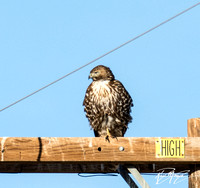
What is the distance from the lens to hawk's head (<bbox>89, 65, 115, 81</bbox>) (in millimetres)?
8312

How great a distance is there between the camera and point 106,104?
7.91 m

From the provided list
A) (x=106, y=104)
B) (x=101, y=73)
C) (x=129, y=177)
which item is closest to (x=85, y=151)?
(x=129, y=177)

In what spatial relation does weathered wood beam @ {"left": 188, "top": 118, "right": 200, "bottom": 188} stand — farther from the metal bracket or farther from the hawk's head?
the hawk's head

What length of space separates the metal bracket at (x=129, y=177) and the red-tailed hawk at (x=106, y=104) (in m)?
2.65

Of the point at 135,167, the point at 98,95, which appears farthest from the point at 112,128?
the point at 135,167

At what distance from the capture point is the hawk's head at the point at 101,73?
8.31m

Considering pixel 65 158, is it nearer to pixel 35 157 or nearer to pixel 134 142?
pixel 35 157

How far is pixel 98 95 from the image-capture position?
7.93 meters

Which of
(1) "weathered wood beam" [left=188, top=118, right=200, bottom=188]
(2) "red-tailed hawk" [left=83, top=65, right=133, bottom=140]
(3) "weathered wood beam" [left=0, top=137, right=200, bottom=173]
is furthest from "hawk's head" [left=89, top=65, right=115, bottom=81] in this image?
(3) "weathered wood beam" [left=0, top=137, right=200, bottom=173]

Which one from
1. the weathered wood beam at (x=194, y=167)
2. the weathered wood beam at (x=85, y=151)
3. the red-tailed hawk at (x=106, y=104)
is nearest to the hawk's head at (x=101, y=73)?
the red-tailed hawk at (x=106, y=104)

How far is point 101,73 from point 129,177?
3412 millimetres

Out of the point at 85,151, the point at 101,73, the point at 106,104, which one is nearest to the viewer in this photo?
the point at 85,151

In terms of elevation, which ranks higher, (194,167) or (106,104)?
(106,104)

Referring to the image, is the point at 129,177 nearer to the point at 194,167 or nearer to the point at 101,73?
the point at 194,167
